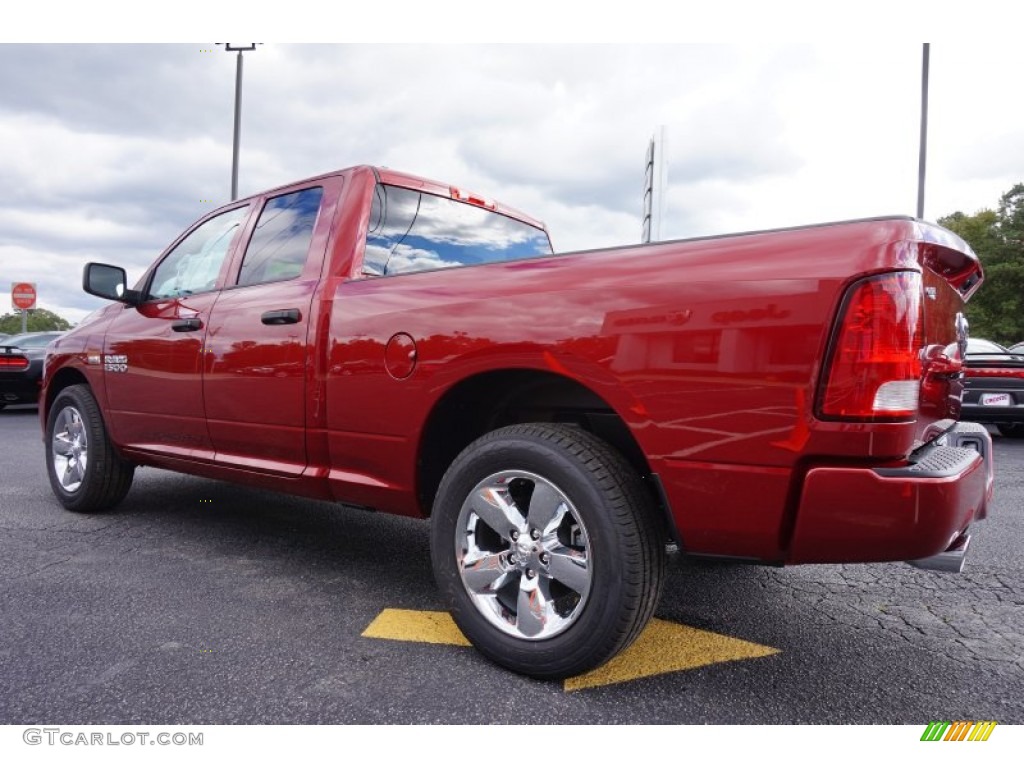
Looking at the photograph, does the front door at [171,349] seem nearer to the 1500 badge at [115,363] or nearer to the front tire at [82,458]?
the 1500 badge at [115,363]

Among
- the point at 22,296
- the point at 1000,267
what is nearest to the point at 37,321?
the point at 22,296

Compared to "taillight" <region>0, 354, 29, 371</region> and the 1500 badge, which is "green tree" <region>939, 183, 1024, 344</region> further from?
the 1500 badge

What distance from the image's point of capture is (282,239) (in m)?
3.16

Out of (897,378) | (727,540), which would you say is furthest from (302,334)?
(897,378)

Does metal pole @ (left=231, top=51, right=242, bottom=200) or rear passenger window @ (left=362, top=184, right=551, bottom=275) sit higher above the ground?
metal pole @ (left=231, top=51, right=242, bottom=200)

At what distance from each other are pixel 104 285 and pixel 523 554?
2.98 meters

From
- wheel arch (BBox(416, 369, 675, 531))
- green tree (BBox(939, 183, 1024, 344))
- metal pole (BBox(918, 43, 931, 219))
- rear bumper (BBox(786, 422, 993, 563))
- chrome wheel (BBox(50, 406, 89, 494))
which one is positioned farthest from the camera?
green tree (BBox(939, 183, 1024, 344))

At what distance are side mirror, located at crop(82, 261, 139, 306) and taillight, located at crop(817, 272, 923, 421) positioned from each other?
3532 millimetres

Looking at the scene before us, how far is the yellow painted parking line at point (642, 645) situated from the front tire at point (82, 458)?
7.47 ft

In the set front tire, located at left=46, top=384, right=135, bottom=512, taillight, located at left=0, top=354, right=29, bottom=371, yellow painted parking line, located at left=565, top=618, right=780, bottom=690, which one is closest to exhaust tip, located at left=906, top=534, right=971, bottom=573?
yellow painted parking line, located at left=565, top=618, right=780, bottom=690

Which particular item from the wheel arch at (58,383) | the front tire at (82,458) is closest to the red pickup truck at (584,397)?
the front tire at (82,458)

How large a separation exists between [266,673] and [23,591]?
4.54 ft

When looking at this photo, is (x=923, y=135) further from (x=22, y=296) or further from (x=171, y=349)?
(x=22, y=296)

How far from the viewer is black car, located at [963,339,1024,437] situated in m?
7.71
